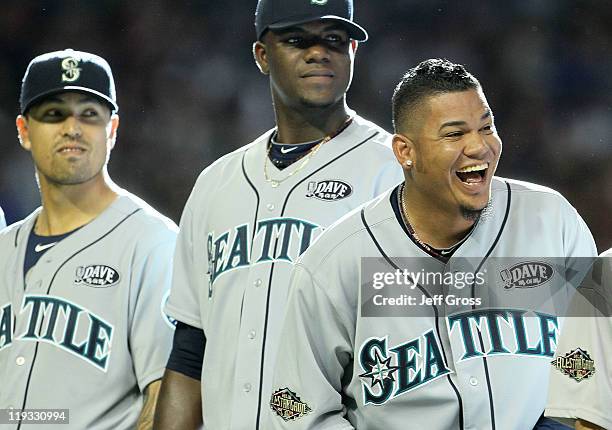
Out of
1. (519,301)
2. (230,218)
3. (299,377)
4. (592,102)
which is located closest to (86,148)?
(230,218)

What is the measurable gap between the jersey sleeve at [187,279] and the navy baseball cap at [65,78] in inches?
22.5

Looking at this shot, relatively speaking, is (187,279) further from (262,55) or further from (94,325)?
(262,55)

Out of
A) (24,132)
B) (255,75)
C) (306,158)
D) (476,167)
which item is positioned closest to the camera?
(476,167)

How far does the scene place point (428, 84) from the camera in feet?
8.03

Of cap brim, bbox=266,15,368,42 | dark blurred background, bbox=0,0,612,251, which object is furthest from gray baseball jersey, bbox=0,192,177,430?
dark blurred background, bbox=0,0,612,251

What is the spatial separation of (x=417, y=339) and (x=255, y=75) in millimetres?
2733

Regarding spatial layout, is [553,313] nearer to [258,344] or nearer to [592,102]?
[258,344]

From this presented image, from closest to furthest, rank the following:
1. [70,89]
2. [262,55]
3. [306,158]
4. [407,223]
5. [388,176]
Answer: [407,223], [388,176], [306,158], [262,55], [70,89]

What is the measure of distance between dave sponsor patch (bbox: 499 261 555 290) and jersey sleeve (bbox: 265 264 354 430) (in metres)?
0.35

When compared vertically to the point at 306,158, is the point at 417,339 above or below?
below

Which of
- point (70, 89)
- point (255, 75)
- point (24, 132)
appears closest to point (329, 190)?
point (70, 89)

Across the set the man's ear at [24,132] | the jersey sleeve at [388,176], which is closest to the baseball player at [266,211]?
the jersey sleeve at [388,176]

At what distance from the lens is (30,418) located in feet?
10.3

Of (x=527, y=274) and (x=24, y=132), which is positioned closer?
(x=527, y=274)
